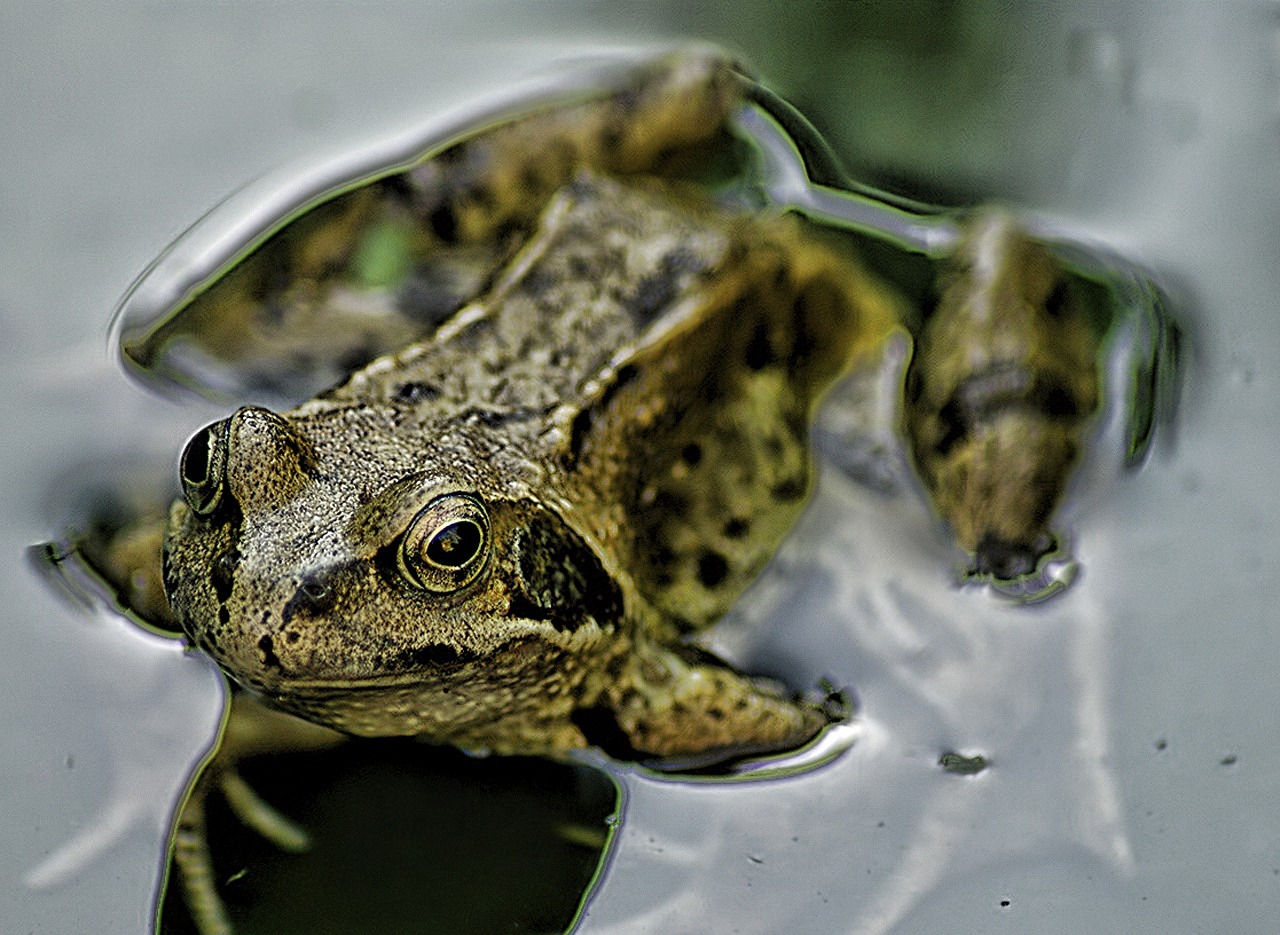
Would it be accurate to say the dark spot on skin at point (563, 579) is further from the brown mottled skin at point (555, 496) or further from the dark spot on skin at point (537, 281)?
the dark spot on skin at point (537, 281)

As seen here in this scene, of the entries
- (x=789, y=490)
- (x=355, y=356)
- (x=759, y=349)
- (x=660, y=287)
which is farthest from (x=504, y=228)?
(x=789, y=490)

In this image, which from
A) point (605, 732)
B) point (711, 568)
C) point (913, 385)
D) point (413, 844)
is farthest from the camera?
point (913, 385)

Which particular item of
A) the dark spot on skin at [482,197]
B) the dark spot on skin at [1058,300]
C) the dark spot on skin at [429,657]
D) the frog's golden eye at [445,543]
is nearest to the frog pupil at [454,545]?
the frog's golden eye at [445,543]

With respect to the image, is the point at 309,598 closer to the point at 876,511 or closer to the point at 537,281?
the point at 537,281

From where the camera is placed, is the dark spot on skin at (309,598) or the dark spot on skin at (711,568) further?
the dark spot on skin at (711,568)

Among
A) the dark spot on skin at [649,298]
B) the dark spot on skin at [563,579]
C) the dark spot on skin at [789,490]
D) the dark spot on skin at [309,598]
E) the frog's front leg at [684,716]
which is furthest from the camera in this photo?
the dark spot on skin at [789,490]

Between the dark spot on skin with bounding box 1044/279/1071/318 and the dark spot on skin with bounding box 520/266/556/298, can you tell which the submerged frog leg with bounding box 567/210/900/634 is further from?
the dark spot on skin with bounding box 1044/279/1071/318
